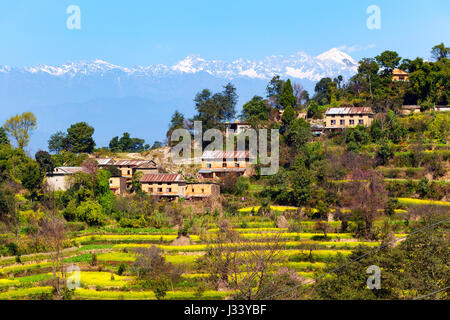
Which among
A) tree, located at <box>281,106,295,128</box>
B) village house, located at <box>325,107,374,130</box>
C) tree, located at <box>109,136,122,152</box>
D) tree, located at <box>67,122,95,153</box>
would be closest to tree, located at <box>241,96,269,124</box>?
tree, located at <box>281,106,295,128</box>

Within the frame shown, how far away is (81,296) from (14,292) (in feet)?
9.84

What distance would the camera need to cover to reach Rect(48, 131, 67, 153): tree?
163 ft

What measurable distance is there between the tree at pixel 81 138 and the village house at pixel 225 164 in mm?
12661

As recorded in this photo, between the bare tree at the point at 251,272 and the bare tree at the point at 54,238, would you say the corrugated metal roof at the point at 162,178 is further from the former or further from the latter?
the bare tree at the point at 251,272

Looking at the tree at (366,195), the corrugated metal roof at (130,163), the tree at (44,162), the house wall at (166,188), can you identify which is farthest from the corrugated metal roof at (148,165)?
the tree at (366,195)

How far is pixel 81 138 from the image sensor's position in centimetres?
4800

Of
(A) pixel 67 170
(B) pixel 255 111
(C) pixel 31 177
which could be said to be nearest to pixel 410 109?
(B) pixel 255 111

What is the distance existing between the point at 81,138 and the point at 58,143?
4.82 metres

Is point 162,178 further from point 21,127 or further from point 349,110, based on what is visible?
point 349,110

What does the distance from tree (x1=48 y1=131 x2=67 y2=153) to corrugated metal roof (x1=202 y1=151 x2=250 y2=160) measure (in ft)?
50.9

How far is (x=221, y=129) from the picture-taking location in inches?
1959

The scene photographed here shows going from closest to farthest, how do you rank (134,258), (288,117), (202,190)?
1. (134,258)
2. (202,190)
3. (288,117)
